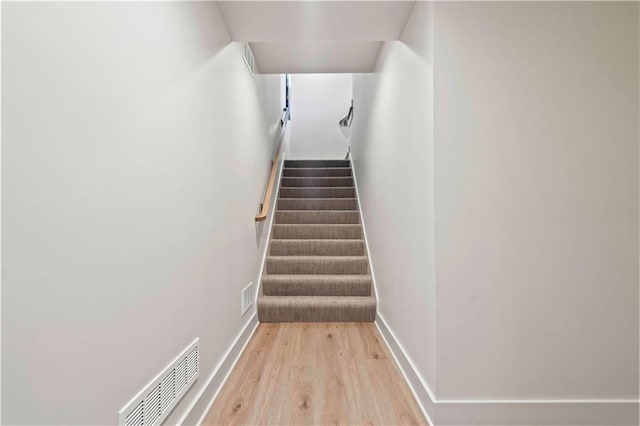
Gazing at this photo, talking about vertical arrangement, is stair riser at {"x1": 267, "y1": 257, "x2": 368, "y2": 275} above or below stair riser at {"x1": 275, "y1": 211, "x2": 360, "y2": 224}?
below

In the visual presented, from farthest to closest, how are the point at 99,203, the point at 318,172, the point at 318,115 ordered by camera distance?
the point at 318,115 → the point at 318,172 → the point at 99,203

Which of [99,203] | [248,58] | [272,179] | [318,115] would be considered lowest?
[99,203]

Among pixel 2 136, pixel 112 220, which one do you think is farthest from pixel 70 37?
pixel 112 220

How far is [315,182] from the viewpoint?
15.3ft

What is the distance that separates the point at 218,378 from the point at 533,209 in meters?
1.83

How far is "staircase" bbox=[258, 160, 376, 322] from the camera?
2.65 meters

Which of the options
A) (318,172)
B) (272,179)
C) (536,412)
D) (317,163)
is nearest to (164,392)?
(536,412)

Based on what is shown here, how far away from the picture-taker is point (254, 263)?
2.64 metres

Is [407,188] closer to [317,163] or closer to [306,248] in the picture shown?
[306,248]

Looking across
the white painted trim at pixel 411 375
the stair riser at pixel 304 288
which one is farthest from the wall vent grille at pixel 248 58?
the white painted trim at pixel 411 375

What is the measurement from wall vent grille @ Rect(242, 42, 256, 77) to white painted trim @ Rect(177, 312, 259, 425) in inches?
81.9

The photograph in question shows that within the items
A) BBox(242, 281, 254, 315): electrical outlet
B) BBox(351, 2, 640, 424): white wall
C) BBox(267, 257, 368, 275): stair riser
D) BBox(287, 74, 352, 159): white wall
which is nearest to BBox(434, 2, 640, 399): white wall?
BBox(351, 2, 640, 424): white wall

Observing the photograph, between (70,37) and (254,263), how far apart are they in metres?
2.10

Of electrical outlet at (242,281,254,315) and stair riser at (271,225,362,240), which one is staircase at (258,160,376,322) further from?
electrical outlet at (242,281,254,315)
